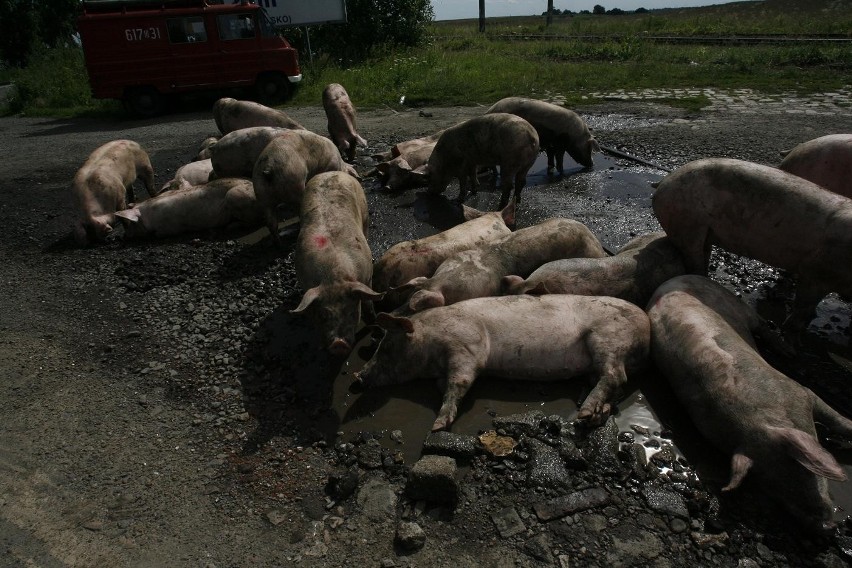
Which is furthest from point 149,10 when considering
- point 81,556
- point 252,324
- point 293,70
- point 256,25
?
point 81,556

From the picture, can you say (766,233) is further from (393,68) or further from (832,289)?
(393,68)

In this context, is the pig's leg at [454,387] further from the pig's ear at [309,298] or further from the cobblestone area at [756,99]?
the cobblestone area at [756,99]

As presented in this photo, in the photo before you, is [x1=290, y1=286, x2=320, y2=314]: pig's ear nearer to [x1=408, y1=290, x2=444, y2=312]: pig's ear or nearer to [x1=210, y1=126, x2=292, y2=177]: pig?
[x1=408, y1=290, x2=444, y2=312]: pig's ear

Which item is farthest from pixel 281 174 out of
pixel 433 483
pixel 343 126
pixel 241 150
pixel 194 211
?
pixel 433 483

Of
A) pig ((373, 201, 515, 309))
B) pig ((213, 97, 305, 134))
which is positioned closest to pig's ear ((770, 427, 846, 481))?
pig ((373, 201, 515, 309))

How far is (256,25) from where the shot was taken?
54.8 ft

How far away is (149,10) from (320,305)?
15673mm

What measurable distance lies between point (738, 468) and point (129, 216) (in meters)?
7.62

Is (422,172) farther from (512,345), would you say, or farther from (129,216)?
(512,345)

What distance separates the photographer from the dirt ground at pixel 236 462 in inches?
132

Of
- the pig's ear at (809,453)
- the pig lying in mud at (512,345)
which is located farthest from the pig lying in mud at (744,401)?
the pig lying in mud at (512,345)

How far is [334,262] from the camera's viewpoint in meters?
5.20

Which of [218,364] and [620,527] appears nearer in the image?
[620,527]

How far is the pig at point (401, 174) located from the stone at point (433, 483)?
635cm
